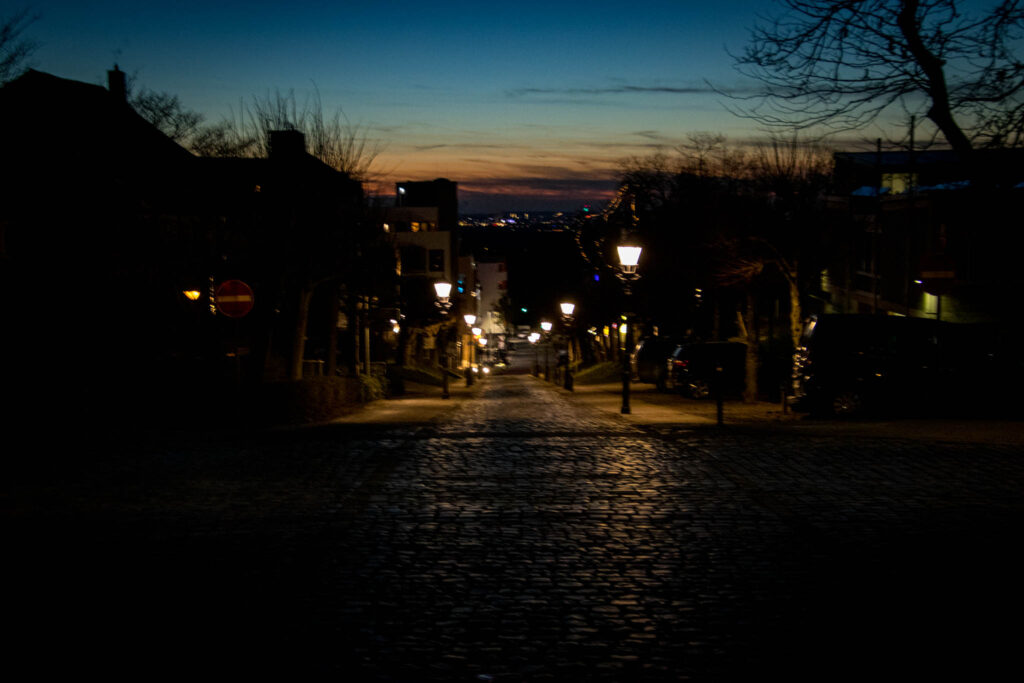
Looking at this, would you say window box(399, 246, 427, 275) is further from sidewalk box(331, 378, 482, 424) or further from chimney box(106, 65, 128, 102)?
sidewalk box(331, 378, 482, 424)

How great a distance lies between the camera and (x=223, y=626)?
19.3 feet

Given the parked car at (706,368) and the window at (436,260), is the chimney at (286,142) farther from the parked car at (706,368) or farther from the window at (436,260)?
the window at (436,260)

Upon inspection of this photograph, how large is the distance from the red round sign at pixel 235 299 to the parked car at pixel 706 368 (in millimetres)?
16753

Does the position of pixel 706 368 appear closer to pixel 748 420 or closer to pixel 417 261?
pixel 748 420

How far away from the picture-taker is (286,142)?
1156 inches

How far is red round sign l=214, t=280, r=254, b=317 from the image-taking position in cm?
1947

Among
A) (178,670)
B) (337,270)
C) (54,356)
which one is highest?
(337,270)

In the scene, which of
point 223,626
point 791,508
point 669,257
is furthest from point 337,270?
point 223,626

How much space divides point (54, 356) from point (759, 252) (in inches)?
724

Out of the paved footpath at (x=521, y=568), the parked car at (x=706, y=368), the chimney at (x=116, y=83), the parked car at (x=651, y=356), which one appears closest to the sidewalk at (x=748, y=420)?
the parked car at (x=706, y=368)

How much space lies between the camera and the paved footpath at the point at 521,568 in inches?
210

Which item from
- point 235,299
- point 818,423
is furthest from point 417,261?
point 818,423

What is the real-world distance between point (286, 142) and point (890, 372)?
18.0 metres

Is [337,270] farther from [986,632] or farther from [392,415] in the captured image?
[986,632]
